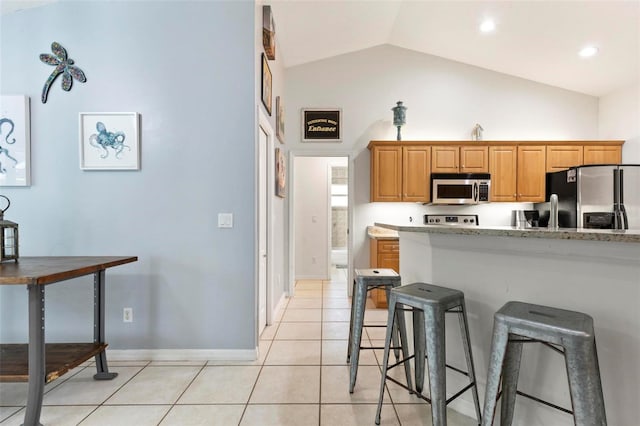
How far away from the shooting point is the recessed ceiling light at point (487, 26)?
348cm

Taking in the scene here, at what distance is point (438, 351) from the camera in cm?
140

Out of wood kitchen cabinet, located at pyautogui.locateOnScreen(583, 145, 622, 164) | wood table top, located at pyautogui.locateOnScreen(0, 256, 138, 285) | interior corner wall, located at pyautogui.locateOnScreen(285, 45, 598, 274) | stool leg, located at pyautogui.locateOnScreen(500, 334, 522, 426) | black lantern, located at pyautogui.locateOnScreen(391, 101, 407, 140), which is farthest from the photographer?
interior corner wall, located at pyautogui.locateOnScreen(285, 45, 598, 274)

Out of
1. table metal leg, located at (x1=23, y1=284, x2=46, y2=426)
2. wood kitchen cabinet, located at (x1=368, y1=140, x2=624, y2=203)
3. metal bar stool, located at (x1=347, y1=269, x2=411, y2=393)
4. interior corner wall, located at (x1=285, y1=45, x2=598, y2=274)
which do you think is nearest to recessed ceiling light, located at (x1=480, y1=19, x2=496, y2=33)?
interior corner wall, located at (x1=285, y1=45, x2=598, y2=274)

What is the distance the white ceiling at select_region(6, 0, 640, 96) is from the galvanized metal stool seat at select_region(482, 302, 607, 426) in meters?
3.44

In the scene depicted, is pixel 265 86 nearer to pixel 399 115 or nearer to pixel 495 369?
pixel 399 115

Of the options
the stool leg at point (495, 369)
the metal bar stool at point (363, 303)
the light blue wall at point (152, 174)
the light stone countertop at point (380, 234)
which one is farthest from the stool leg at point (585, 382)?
the light stone countertop at point (380, 234)

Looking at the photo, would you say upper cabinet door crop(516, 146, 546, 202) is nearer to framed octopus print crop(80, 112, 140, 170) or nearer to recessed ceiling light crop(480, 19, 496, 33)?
recessed ceiling light crop(480, 19, 496, 33)

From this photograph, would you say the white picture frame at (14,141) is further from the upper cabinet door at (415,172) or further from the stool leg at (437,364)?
the upper cabinet door at (415,172)

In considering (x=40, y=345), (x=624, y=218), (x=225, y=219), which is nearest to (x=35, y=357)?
(x=40, y=345)

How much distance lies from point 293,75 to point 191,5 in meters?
2.24

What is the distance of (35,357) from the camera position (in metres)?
1.58

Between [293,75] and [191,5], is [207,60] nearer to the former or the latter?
[191,5]

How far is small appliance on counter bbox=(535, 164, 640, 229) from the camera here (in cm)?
308

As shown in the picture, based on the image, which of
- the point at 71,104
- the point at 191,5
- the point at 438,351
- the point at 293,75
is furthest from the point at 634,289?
the point at 293,75
